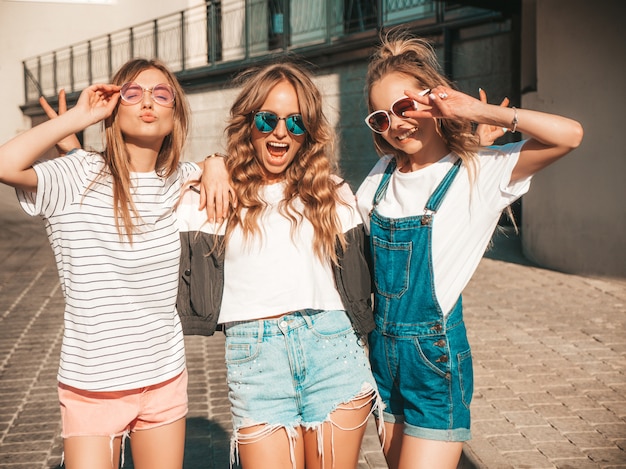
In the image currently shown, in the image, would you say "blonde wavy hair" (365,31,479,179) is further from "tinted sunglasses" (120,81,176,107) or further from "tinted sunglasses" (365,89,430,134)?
"tinted sunglasses" (120,81,176,107)

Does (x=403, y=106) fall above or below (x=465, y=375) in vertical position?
above

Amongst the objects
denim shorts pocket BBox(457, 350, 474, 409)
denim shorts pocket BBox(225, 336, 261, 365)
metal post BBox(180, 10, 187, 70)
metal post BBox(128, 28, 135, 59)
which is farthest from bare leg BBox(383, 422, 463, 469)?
metal post BBox(128, 28, 135, 59)

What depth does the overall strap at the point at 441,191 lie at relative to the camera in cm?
271

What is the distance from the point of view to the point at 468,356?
277 cm

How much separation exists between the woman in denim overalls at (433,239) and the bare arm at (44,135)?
958 millimetres

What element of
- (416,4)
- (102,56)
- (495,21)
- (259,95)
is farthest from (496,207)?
(102,56)

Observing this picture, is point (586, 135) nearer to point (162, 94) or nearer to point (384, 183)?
point (384, 183)

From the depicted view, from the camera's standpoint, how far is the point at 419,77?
284cm

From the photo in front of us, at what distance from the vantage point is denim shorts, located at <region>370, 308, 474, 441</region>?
2699 mm

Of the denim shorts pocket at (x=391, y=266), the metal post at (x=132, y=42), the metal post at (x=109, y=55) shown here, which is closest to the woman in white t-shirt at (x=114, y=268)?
the denim shorts pocket at (x=391, y=266)

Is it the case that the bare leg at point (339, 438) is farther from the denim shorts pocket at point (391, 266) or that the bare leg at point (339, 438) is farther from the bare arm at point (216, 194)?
the bare arm at point (216, 194)

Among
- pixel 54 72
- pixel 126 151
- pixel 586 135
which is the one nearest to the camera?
pixel 126 151

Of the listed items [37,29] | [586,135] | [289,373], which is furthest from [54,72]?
[289,373]

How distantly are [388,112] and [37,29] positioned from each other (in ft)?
98.1
